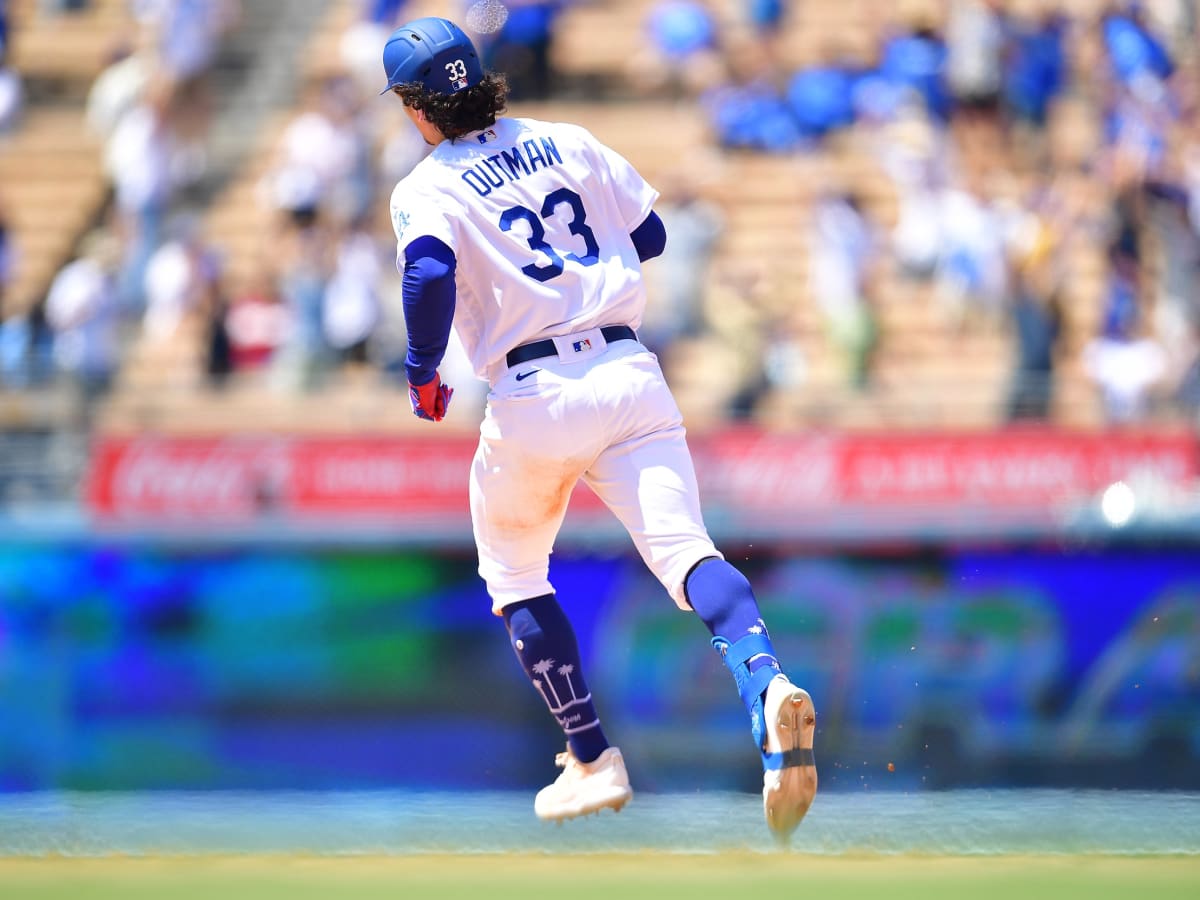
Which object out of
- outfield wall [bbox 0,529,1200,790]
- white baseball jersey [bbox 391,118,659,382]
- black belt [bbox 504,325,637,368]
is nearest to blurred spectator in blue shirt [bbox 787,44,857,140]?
outfield wall [bbox 0,529,1200,790]

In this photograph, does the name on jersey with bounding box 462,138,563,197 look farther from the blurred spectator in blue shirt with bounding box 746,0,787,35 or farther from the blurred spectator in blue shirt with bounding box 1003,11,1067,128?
the blurred spectator in blue shirt with bounding box 746,0,787,35

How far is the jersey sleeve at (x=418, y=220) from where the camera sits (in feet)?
18.0

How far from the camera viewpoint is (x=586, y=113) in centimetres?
1519

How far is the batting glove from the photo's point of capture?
18.7 ft

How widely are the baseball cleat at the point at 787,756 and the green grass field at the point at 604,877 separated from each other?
1279 millimetres

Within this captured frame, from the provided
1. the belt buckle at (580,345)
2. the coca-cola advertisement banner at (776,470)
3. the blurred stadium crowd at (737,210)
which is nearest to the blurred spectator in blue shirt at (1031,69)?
the blurred stadium crowd at (737,210)

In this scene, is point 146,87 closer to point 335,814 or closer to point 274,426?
point 274,426

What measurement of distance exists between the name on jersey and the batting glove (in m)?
0.60

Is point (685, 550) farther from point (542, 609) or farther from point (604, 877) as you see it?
point (604, 877)

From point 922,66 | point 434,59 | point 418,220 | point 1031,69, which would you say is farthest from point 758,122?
point 418,220

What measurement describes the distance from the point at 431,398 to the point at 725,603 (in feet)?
3.61

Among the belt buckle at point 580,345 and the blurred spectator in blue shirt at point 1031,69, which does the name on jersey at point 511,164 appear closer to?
the belt buckle at point 580,345

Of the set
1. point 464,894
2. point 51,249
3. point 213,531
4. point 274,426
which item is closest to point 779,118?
point 274,426

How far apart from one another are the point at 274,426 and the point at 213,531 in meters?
3.32
